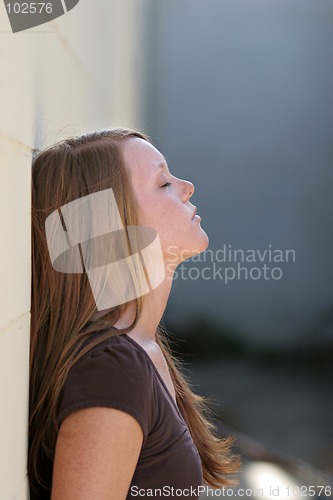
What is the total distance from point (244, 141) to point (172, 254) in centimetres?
343

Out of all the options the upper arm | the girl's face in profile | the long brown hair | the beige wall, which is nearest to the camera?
the beige wall

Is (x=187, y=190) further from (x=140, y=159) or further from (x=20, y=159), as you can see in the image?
(x=20, y=159)

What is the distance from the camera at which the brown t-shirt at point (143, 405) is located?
98 cm

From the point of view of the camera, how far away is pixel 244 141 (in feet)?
15.0

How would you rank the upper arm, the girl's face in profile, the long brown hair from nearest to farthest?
the upper arm, the long brown hair, the girl's face in profile

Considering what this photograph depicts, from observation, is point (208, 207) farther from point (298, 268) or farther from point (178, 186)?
point (178, 186)

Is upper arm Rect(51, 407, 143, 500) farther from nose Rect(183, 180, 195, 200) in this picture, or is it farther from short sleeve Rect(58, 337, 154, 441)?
nose Rect(183, 180, 195, 200)

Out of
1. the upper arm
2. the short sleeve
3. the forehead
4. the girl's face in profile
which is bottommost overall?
the upper arm

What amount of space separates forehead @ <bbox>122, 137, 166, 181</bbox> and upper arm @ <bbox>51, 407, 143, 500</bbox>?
466mm

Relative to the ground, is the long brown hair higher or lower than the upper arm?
higher

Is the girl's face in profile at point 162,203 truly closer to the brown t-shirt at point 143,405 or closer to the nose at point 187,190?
the nose at point 187,190

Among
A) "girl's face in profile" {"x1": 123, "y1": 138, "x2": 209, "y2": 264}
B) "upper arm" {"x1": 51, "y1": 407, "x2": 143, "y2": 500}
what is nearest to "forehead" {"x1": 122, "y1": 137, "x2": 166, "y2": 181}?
"girl's face in profile" {"x1": 123, "y1": 138, "x2": 209, "y2": 264}

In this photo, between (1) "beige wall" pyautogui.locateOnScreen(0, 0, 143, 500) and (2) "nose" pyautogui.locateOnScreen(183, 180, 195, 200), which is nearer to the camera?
(1) "beige wall" pyautogui.locateOnScreen(0, 0, 143, 500)

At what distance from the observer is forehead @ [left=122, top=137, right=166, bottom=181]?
48.7 inches
